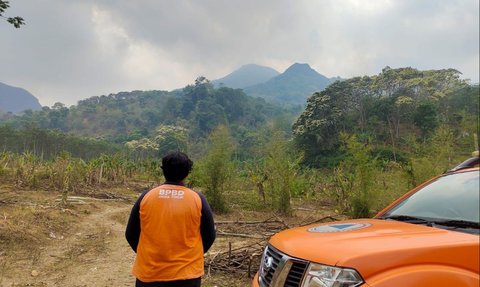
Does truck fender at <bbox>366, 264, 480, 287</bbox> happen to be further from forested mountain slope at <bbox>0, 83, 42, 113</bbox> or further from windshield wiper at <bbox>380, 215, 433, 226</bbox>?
forested mountain slope at <bbox>0, 83, 42, 113</bbox>

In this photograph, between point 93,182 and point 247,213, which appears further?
point 93,182

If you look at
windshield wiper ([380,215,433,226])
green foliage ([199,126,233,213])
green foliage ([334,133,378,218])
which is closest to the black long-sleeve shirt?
windshield wiper ([380,215,433,226])

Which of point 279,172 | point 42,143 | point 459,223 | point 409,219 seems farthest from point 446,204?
point 42,143

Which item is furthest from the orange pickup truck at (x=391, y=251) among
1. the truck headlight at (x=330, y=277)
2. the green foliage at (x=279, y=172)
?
the green foliage at (x=279, y=172)

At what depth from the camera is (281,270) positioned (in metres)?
2.67

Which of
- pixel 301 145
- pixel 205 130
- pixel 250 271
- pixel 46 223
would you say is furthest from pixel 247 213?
pixel 205 130

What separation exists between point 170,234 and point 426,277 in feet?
5.47

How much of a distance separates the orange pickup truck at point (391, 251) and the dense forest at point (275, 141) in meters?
3.86

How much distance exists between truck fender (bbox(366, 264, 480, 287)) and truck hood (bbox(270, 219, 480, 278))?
0.03m

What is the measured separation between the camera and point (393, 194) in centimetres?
1177

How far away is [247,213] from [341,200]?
11.4 ft

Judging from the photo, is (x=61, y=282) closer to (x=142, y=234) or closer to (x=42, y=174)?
(x=142, y=234)

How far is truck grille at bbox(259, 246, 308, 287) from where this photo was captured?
2.52 m

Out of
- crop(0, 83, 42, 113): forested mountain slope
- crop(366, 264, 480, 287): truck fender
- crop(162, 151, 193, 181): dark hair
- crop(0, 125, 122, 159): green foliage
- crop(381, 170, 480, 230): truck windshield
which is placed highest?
crop(0, 83, 42, 113): forested mountain slope
